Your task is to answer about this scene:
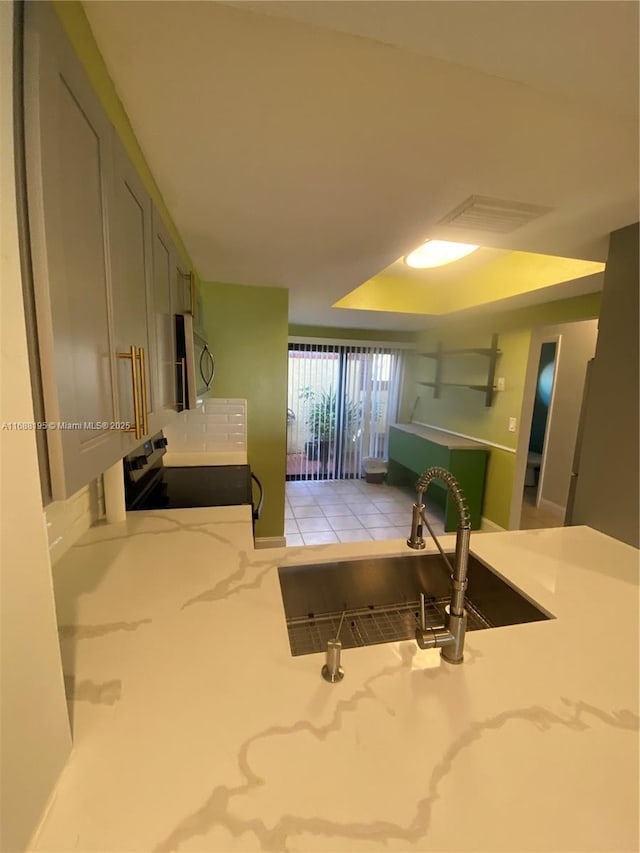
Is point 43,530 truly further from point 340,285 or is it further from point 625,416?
point 340,285

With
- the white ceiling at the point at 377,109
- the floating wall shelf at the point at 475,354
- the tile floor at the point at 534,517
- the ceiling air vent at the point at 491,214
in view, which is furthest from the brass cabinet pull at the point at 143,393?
the tile floor at the point at 534,517

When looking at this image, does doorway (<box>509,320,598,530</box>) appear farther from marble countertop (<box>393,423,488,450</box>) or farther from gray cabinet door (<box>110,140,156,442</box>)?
gray cabinet door (<box>110,140,156,442</box>)

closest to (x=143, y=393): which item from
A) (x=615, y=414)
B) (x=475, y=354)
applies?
(x=615, y=414)

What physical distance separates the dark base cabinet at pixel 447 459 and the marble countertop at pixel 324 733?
8.21 feet

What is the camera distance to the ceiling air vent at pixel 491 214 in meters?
1.45

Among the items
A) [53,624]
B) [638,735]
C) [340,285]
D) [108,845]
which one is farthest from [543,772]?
[340,285]

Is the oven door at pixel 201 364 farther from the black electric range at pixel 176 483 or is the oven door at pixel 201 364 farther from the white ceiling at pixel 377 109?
the white ceiling at pixel 377 109

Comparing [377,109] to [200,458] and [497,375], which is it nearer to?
[200,458]

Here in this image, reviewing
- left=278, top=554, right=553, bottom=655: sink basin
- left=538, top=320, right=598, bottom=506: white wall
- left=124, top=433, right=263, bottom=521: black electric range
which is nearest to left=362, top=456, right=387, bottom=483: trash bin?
left=538, top=320, right=598, bottom=506: white wall

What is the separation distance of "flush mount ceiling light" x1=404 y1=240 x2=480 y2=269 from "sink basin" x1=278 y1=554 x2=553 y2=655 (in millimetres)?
1977

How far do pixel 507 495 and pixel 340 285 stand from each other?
8.21 ft

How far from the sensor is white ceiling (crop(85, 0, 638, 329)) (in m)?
0.66

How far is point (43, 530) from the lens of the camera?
1.69ft

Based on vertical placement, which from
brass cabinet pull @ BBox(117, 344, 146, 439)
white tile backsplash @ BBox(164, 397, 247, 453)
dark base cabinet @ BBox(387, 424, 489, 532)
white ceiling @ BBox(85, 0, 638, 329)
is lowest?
dark base cabinet @ BBox(387, 424, 489, 532)
